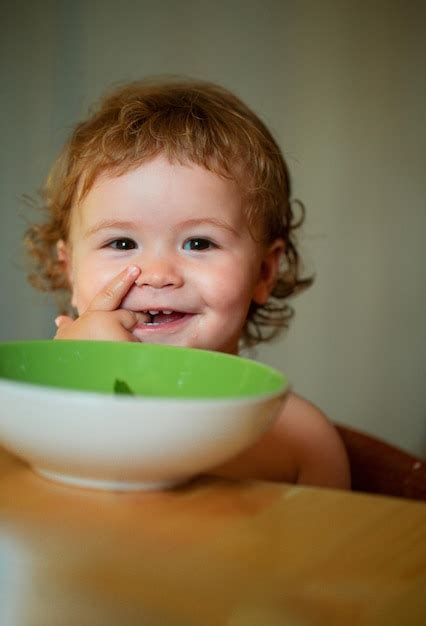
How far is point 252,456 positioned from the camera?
112 cm

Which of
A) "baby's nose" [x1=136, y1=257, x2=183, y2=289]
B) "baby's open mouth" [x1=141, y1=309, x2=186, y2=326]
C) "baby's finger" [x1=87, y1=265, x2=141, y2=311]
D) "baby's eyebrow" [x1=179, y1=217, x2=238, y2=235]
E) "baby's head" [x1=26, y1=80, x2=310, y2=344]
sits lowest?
"baby's open mouth" [x1=141, y1=309, x2=186, y2=326]

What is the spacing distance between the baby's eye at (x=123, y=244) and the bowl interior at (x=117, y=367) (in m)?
0.58

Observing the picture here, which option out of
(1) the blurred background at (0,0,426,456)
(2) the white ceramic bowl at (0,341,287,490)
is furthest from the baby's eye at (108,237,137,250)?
(1) the blurred background at (0,0,426,456)

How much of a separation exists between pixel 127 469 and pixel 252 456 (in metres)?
0.65

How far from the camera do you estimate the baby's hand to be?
1121mm

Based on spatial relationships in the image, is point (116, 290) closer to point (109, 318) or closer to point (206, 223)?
point (109, 318)

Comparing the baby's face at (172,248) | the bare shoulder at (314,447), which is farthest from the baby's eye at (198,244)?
the bare shoulder at (314,447)

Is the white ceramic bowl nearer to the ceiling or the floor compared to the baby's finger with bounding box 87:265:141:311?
nearer to the ceiling

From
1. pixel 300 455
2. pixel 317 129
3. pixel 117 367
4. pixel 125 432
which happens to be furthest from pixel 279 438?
pixel 317 129

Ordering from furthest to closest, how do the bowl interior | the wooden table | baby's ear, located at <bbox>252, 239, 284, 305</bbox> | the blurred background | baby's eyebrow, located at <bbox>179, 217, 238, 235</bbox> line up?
the blurred background → baby's ear, located at <bbox>252, 239, 284, 305</bbox> → baby's eyebrow, located at <bbox>179, 217, 238, 235</bbox> → the bowl interior → the wooden table

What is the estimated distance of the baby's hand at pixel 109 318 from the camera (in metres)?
1.12

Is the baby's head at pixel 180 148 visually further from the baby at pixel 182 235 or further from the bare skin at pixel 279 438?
the bare skin at pixel 279 438

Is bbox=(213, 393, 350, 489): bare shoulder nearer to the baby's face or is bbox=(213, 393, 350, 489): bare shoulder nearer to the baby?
the baby

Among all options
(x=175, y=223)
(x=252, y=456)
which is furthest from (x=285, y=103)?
(x=252, y=456)
